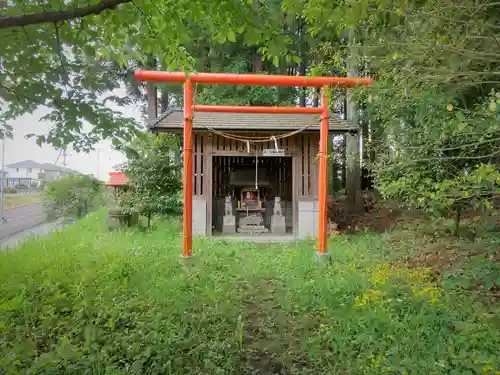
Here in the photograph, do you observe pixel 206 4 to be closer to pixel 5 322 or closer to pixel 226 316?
pixel 226 316

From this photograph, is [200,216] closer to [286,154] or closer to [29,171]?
[286,154]

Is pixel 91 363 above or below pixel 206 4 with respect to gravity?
below

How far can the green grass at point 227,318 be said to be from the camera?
102 inches

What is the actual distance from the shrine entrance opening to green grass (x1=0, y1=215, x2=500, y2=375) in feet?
12.1

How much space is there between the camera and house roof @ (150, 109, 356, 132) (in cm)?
786

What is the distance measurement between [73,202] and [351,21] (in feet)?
15.0

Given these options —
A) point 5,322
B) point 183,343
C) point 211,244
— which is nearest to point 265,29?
point 183,343

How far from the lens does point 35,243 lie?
4973 mm

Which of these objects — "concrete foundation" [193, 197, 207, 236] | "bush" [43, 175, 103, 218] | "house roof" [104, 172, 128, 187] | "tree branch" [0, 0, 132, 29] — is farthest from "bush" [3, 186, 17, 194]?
"house roof" [104, 172, 128, 187]

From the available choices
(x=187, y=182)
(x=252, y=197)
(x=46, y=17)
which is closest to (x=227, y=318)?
(x=187, y=182)

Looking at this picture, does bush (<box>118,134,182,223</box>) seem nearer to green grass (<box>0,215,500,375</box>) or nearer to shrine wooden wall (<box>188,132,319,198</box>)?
shrine wooden wall (<box>188,132,319,198</box>)

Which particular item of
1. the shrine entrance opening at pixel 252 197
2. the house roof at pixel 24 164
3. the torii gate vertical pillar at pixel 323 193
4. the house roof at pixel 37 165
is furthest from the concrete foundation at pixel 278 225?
the house roof at pixel 24 164

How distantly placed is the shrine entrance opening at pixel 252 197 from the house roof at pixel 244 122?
1001 millimetres

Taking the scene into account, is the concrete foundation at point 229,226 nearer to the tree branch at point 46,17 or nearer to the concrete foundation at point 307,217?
the concrete foundation at point 307,217
